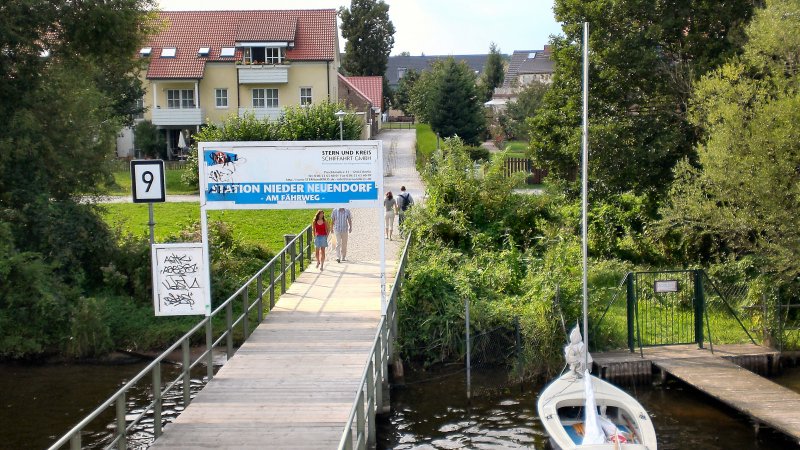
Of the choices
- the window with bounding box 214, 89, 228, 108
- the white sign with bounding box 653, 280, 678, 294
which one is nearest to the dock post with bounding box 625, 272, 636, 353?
the white sign with bounding box 653, 280, 678, 294

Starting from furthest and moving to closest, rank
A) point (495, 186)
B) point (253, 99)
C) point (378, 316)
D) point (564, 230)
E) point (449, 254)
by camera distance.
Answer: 1. point (253, 99)
2. point (495, 186)
3. point (564, 230)
4. point (449, 254)
5. point (378, 316)

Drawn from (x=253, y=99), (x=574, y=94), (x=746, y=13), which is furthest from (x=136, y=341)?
(x=253, y=99)

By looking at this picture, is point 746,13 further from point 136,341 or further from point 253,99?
point 253,99

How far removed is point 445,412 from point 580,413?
307 cm

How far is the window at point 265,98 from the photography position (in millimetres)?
60156

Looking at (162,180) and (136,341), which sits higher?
(162,180)

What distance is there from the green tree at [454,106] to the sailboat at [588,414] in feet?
150

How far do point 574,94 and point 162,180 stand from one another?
14.7 meters

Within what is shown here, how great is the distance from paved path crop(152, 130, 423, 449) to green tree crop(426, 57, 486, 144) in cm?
3850

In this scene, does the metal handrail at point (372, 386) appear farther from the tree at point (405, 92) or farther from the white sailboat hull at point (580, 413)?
the tree at point (405, 92)

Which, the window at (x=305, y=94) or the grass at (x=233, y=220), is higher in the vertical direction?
the window at (x=305, y=94)

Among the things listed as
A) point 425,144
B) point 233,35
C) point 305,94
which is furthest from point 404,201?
point 233,35

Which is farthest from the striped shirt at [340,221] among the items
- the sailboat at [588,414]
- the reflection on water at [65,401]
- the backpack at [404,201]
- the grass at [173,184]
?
the grass at [173,184]

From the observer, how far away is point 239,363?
54.0 ft
